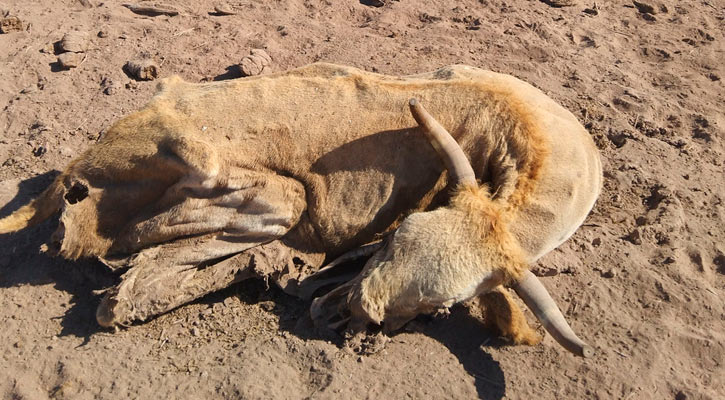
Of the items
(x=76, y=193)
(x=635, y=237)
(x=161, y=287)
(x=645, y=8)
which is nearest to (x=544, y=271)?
(x=635, y=237)

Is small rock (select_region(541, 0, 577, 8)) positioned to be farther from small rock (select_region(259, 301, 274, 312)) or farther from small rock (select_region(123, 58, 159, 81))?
small rock (select_region(259, 301, 274, 312))

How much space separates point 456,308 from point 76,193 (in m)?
3.17

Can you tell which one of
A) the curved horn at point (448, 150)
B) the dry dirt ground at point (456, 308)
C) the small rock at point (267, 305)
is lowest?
the small rock at point (267, 305)

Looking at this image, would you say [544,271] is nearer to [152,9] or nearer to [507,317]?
[507,317]

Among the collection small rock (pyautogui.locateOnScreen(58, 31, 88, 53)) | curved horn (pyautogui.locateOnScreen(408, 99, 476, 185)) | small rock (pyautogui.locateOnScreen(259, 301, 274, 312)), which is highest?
curved horn (pyautogui.locateOnScreen(408, 99, 476, 185))

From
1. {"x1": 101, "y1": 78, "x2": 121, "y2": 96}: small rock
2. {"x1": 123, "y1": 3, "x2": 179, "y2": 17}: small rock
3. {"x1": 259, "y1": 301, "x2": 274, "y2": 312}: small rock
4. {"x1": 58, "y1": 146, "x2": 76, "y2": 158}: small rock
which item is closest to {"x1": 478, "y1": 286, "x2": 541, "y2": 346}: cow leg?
{"x1": 259, "y1": 301, "x2": 274, "y2": 312}: small rock

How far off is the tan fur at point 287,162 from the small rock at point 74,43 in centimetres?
291

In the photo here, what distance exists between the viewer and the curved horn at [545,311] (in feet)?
13.4

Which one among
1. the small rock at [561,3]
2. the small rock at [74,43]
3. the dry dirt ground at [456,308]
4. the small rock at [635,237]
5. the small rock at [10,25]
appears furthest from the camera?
the small rock at [561,3]

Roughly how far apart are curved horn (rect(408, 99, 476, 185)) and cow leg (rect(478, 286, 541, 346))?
847mm

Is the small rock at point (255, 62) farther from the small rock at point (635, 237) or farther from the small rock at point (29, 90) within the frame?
the small rock at point (635, 237)

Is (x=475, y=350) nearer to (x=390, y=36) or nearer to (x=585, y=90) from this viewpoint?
(x=585, y=90)

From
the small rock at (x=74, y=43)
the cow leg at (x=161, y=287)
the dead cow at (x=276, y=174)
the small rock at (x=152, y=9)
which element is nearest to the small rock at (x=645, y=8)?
the dead cow at (x=276, y=174)

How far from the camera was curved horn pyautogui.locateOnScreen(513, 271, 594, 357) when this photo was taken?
4.08 metres
